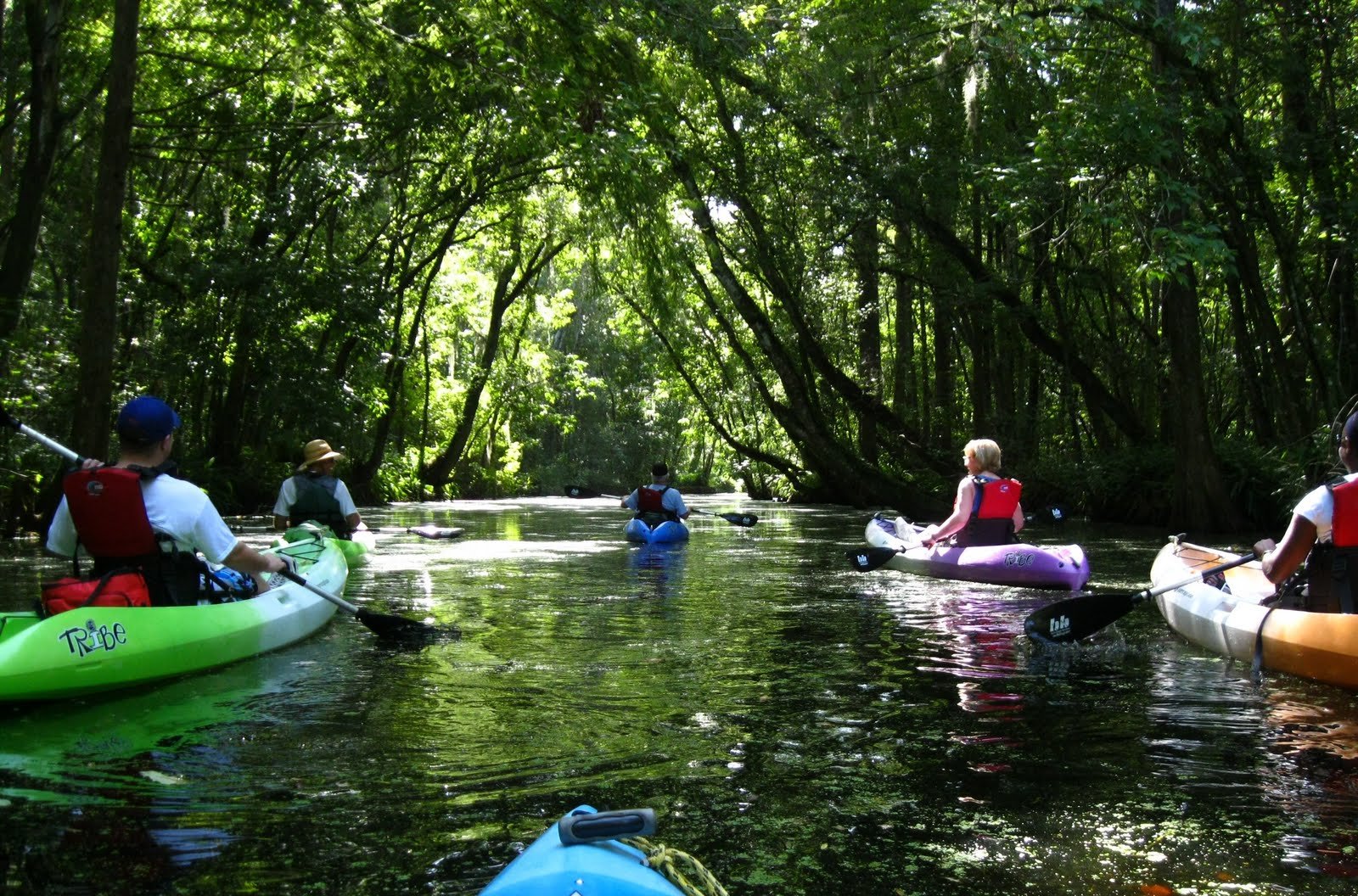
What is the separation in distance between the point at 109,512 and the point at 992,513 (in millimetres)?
7045

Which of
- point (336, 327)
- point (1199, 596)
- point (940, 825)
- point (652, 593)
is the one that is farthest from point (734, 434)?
point (940, 825)

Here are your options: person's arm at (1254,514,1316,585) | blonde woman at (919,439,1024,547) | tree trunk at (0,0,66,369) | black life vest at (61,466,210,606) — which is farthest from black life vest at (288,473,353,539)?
person's arm at (1254,514,1316,585)

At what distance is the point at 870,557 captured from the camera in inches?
395

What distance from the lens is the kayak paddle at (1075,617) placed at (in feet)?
20.8

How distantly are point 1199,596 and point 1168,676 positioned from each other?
1.18 m

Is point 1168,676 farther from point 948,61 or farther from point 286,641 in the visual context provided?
point 948,61

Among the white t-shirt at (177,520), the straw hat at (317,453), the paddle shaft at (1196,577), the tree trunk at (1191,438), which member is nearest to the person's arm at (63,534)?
the white t-shirt at (177,520)

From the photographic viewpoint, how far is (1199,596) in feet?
21.9

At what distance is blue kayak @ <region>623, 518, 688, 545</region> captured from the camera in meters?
13.8

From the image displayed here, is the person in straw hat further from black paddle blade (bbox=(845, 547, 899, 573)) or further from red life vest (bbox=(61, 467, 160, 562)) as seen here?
red life vest (bbox=(61, 467, 160, 562))

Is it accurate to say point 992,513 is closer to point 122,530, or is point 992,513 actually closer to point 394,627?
point 394,627

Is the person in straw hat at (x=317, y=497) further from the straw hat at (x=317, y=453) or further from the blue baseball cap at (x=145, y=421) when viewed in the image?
the blue baseball cap at (x=145, y=421)

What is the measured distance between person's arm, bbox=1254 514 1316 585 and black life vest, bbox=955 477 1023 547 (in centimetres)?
417


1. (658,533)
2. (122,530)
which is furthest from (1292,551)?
(658,533)
